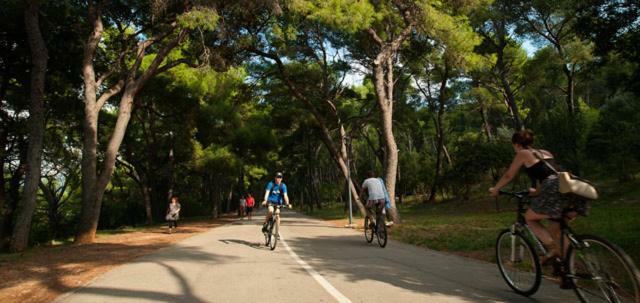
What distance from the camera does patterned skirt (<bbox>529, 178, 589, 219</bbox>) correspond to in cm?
457

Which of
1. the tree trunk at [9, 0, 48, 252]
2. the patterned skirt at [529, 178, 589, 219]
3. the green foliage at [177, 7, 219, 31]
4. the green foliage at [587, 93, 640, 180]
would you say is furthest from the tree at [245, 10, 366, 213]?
the patterned skirt at [529, 178, 589, 219]

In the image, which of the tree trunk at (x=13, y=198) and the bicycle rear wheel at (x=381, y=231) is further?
the tree trunk at (x=13, y=198)

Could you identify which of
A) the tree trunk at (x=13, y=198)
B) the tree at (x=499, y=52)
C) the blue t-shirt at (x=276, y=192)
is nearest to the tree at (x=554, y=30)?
the tree at (x=499, y=52)

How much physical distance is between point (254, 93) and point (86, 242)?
1230 cm

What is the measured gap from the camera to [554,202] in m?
4.73

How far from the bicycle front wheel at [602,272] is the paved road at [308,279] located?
2.26 feet

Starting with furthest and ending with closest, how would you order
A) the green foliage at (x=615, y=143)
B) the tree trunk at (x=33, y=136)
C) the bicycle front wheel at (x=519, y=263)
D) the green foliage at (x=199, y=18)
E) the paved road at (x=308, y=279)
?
the green foliage at (x=615, y=143) < the green foliage at (x=199, y=18) < the tree trunk at (x=33, y=136) < the paved road at (x=308, y=279) < the bicycle front wheel at (x=519, y=263)

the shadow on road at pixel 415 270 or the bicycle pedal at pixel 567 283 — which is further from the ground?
the bicycle pedal at pixel 567 283

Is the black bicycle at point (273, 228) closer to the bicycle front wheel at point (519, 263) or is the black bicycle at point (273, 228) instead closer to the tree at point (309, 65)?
the bicycle front wheel at point (519, 263)

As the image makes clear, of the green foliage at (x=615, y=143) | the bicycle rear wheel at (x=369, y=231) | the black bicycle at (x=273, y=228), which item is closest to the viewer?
the black bicycle at (x=273, y=228)

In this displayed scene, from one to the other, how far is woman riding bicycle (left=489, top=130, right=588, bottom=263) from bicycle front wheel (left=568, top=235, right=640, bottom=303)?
268 mm

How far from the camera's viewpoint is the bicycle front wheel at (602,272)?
391 cm

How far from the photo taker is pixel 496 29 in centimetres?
2673

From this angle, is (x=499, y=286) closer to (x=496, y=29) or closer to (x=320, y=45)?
(x=320, y=45)
